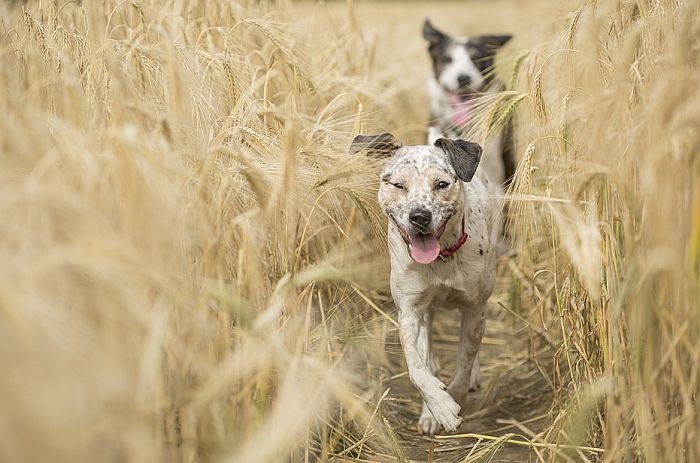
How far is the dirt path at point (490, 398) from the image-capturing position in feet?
12.9

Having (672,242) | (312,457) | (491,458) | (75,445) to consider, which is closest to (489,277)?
(491,458)

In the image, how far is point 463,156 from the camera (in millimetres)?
3887

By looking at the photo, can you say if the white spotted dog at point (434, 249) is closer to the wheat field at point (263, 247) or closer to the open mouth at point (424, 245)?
the open mouth at point (424, 245)

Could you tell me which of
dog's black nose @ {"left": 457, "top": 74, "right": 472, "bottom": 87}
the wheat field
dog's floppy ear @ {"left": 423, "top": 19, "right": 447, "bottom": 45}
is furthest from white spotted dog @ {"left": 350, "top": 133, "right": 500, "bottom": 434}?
dog's floppy ear @ {"left": 423, "top": 19, "right": 447, "bottom": 45}

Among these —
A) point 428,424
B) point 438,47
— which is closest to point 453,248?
point 428,424

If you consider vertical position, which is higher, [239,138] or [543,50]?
[543,50]

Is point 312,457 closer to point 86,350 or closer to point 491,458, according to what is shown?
point 491,458

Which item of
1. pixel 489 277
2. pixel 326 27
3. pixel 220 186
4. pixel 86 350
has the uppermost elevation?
pixel 326 27

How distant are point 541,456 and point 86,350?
2.07 m

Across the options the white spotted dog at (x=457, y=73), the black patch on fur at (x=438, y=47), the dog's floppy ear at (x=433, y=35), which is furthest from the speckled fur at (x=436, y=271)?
the dog's floppy ear at (x=433, y=35)

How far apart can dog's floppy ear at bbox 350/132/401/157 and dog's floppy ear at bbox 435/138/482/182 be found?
0.84 ft

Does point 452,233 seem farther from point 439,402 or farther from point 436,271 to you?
point 439,402

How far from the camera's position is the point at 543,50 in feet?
15.6

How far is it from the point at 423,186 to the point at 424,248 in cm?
30
